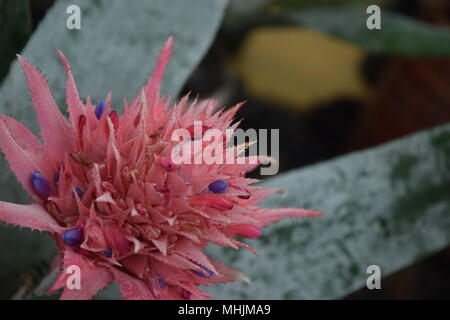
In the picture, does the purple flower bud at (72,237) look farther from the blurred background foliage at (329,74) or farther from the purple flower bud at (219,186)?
the blurred background foliage at (329,74)

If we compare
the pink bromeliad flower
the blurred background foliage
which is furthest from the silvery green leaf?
the pink bromeliad flower

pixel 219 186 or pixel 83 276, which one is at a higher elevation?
pixel 219 186

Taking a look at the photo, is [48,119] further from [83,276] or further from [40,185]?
[83,276]

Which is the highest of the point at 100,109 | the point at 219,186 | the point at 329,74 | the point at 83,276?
the point at 329,74

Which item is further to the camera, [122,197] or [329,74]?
[329,74]

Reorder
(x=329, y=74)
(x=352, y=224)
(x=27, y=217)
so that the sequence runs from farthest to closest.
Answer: (x=329, y=74)
(x=352, y=224)
(x=27, y=217)

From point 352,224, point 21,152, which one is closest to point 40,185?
point 21,152
